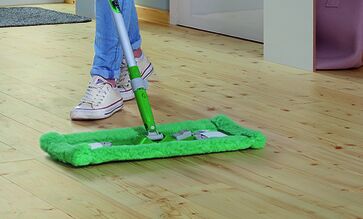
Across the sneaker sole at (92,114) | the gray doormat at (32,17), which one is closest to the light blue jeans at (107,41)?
the sneaker sole at (92,114)

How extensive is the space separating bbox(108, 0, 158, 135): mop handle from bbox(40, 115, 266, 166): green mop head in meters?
0.05

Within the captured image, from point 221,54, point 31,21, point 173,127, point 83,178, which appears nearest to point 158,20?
point 31,21

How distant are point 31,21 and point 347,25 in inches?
77.3

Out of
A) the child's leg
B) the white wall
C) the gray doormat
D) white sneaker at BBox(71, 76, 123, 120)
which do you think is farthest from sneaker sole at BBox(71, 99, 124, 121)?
the gray doormat

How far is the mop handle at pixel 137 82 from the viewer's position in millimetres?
1998

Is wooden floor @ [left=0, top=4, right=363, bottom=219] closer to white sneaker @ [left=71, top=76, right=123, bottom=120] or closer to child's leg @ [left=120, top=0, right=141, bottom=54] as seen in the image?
white sneaker @ [left=71, top=76, right=123, bottom=120]

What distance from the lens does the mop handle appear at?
200 cm

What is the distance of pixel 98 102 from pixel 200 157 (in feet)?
1.64

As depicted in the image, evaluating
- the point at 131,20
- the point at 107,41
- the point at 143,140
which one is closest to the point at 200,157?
the point at 143,140

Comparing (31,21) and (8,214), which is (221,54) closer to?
(31,21)

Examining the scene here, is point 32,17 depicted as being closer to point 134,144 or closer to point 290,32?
point 290,32

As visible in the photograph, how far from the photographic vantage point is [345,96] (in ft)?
8.73

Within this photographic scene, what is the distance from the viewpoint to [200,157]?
1982mm

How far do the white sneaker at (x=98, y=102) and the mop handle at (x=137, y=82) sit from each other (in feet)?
1.11
